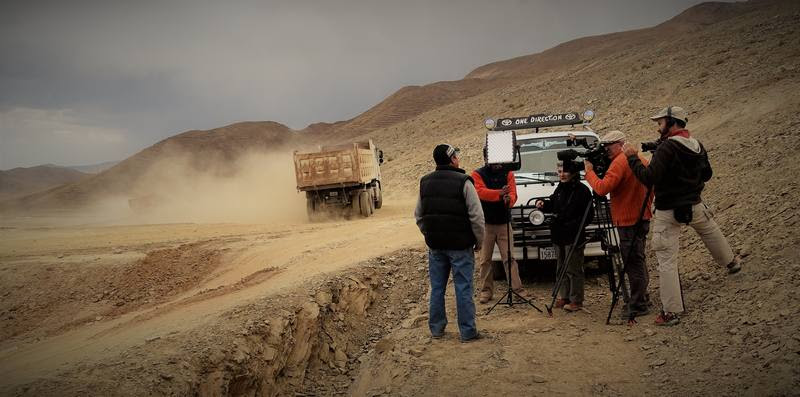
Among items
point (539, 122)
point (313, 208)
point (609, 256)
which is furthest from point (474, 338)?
point (313, 208)

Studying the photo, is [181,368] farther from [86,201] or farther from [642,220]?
[86,201]

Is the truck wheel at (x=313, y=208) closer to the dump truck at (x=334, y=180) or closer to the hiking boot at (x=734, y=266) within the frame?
the dump truck at (x=334, y=180)

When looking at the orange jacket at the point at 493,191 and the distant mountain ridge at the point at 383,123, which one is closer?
the orange jacket at the point at 493,191

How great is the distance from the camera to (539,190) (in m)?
7.81

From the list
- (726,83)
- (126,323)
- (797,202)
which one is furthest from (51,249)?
(726,83)

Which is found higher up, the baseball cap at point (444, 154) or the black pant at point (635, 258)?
the baseball cap at point (444, 154)

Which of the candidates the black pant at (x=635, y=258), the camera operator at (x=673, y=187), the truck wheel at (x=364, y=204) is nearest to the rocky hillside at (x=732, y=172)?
the camera operator at (x=673, y=187)

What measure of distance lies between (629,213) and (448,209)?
1955mm

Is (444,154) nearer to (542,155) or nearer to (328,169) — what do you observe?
(542,155)

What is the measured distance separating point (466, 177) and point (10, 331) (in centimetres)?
859

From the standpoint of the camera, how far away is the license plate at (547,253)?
24.0ft

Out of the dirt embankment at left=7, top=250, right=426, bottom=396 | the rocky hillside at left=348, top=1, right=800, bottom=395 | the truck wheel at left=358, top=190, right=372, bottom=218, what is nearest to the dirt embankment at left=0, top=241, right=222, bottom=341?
the dirt embankment at left=7, top=250, right=426, bottom=396

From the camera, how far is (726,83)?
2389 cm

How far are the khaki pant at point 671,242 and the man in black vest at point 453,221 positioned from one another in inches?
68.5
